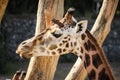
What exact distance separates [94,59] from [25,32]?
7076 millimetres

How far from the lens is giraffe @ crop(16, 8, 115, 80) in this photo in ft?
9.00

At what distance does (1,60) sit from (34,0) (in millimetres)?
1893

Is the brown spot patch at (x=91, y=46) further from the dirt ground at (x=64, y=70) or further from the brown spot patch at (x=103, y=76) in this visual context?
the dirt ground at (x=64, y=70)

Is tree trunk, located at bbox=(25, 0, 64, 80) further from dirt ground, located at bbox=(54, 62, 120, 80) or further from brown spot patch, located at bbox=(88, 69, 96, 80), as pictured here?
dirt ground, located at bbox=(54, 62, 120, 80)

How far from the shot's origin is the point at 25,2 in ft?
32.8

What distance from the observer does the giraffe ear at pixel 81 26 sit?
107 inches

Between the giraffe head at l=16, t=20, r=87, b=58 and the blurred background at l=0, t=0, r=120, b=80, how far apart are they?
592cm

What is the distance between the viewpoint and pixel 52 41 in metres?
2.78

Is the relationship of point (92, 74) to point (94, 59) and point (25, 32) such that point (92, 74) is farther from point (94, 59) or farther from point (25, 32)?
point (25, 32)

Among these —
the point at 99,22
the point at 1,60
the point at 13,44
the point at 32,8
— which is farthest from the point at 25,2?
the point at 99,22

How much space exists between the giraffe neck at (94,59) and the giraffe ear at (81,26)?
1.7 inches

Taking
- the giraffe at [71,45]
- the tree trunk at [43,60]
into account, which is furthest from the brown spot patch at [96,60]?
the tree trunk at [43,60]

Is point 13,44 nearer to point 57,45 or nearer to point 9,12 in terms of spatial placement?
point 9,12

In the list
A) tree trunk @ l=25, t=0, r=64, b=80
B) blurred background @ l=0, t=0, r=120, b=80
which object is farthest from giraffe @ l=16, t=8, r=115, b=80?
blurred background @ l=0, t=0, r=120, b=80
